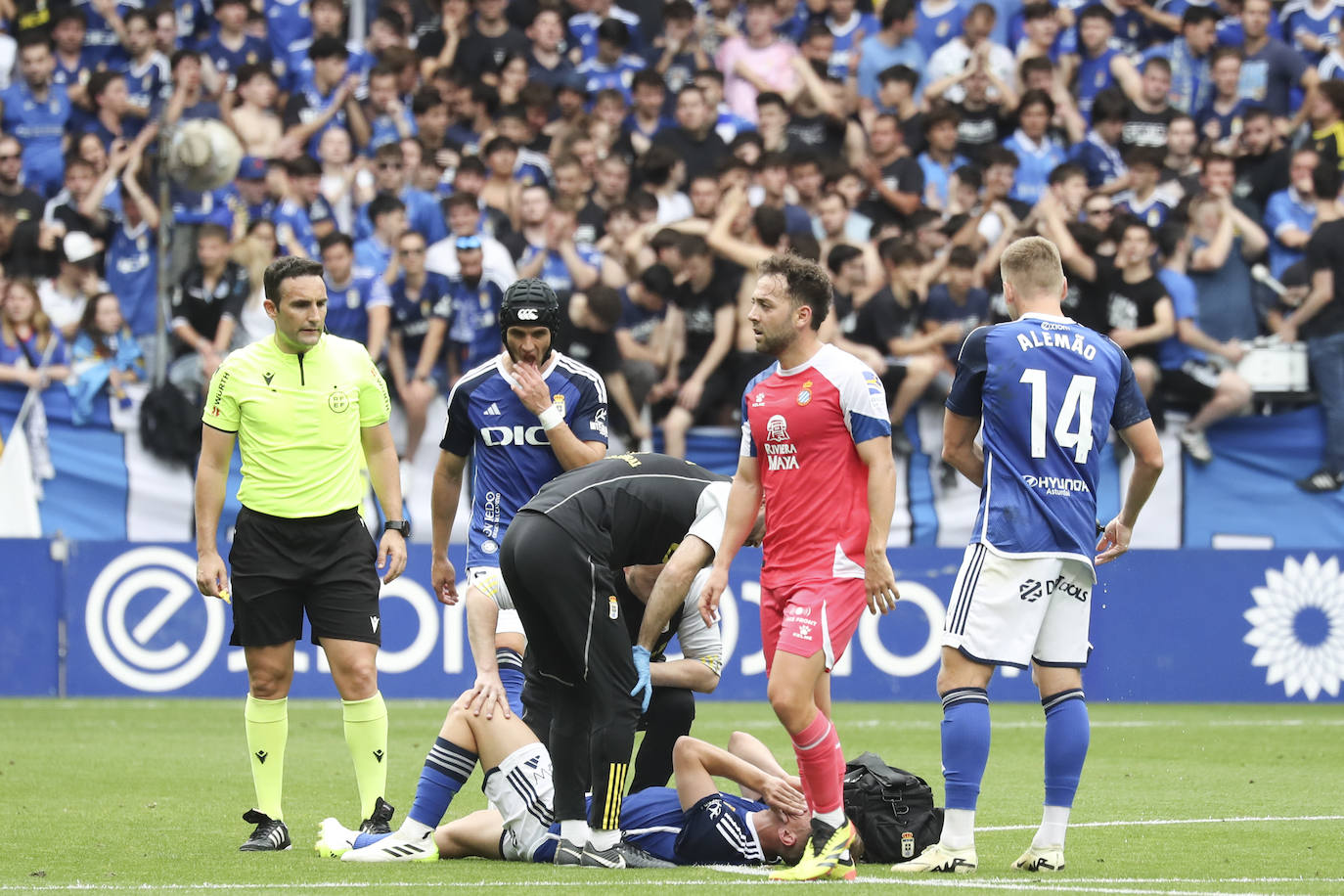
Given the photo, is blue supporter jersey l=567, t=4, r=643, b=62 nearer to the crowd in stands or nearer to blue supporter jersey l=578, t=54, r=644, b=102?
the crowd in stands

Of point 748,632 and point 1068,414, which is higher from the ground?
point 1068,414

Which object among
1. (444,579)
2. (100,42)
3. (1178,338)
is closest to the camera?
(444,579)

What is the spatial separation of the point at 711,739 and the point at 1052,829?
18.2 ft

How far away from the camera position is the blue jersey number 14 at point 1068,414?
23.8ft

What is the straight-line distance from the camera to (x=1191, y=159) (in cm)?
1797

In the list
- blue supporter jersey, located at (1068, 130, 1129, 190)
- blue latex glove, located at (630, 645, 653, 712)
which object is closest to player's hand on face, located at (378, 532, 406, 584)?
blue latex glove, located at (630, 645, 653, 712)

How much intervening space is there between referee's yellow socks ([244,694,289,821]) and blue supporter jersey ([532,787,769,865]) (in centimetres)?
139

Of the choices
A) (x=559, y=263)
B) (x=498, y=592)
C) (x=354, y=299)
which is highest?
(x=559, y=263)

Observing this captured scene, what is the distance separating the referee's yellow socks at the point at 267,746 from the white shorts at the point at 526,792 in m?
1.21

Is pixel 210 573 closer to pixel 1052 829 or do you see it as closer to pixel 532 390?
pixel 532 390

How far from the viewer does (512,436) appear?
896 cm

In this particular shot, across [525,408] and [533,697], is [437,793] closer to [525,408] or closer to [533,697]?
[533,697]

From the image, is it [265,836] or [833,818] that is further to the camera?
[265,836]

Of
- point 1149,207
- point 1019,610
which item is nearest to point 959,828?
point 1019,610
